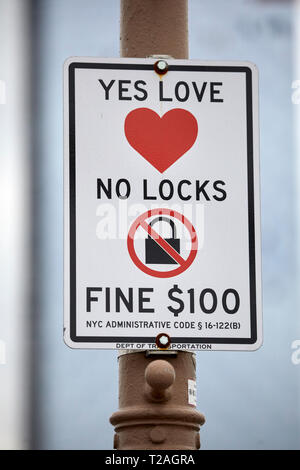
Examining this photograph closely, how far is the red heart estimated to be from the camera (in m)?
3.14

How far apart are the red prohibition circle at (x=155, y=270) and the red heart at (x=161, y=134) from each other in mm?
171

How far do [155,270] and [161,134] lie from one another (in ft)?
1.63

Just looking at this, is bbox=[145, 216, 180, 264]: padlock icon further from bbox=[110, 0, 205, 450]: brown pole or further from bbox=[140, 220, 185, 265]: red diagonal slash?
bbox=[110, 0, 205, 450]: brown pole

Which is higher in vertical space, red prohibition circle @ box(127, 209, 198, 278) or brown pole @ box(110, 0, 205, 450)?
red prohibition circle @ box(127, 209, 198, 278)

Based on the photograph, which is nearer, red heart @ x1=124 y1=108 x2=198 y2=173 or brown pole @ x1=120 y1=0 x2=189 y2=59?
red heart @ x1=124 y1=108 x2=198 y2=173

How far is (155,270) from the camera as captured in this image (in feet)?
9.97

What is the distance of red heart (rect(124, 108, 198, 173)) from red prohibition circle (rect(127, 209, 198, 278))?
171mm

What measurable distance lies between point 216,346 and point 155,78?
979 millimetres

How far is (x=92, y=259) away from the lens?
3.03m

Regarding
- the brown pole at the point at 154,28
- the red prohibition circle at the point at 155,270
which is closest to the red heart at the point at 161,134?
the red prohibition circle at the point at 155,270

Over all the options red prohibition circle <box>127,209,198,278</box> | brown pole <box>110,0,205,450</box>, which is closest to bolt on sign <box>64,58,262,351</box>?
red prohibition circle <box>127,209,198,278</box>

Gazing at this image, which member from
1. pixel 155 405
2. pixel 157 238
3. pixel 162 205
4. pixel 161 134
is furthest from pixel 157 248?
pixel 155 405

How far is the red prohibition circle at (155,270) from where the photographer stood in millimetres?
3014

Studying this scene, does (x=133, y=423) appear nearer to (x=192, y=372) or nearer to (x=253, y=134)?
(x=192, y=372)
